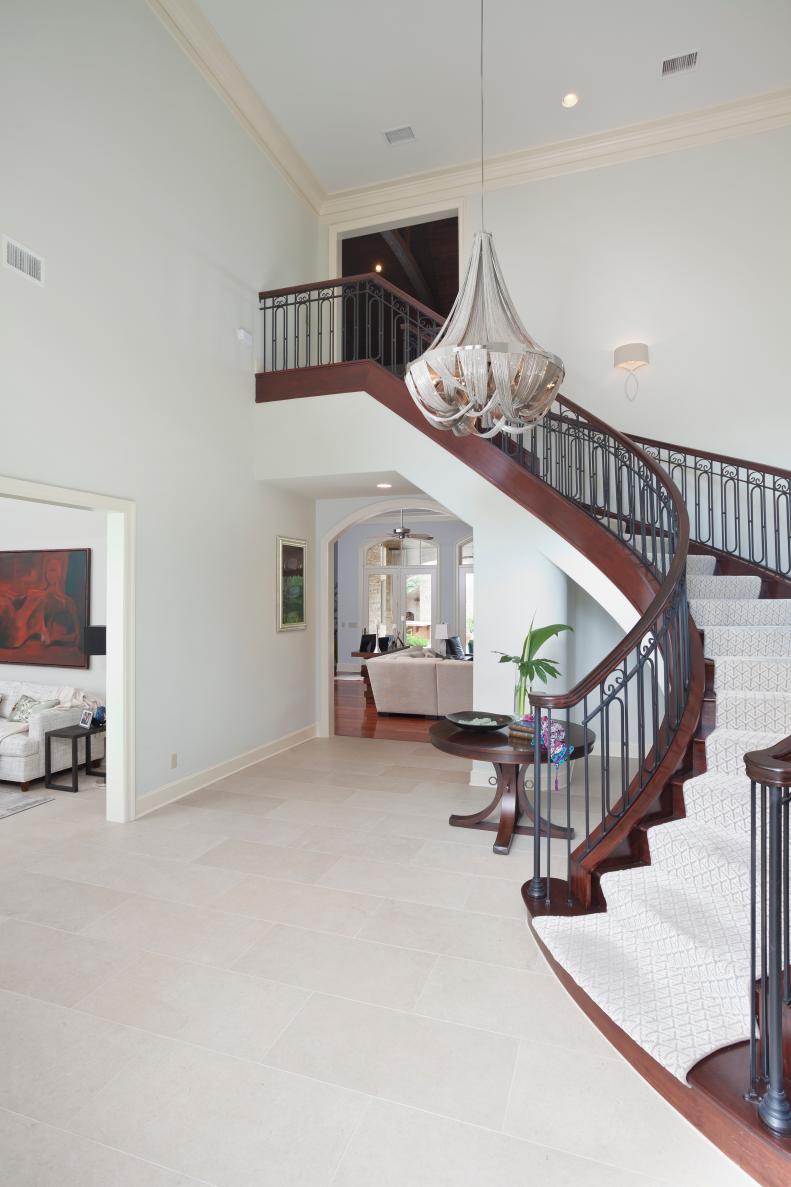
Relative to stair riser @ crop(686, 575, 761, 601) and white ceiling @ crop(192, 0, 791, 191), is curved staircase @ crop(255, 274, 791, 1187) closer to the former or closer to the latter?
stair riser @ crop(686, 575, 761, 601)

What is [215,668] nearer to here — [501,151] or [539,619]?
[539,619]

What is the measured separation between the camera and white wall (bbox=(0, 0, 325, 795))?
3988 mm

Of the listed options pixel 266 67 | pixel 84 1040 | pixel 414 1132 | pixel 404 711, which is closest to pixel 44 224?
pixel 266 67

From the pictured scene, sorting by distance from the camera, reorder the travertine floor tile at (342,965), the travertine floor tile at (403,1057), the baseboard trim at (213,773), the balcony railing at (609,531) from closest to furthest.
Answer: the travertine floor tile at (403,1057)
the travertine floor tile at (342,965)
the balcony railing at (609,531)
the baseboard trim at (213,773)

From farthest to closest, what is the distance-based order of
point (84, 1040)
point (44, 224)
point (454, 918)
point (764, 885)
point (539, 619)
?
point (539, 619)
point (44, 224)
point (454, 918)
point (84, 1040)
point (764, 885)

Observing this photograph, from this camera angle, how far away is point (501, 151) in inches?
276

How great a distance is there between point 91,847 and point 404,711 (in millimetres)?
5381

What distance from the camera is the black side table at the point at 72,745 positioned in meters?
5.46

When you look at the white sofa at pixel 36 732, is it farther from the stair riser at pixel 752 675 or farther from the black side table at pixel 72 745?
the stair riser at pixel 752 675

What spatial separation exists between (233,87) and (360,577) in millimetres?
9546

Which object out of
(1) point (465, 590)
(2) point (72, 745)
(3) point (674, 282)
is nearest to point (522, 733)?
(2) point (72, 745)

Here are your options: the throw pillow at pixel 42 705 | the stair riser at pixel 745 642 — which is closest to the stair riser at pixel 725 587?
the stair riser at pixel 745 642

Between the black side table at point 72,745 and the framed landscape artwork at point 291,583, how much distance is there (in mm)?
2058

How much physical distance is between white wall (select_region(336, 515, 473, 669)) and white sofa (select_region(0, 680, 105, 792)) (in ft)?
27.3
